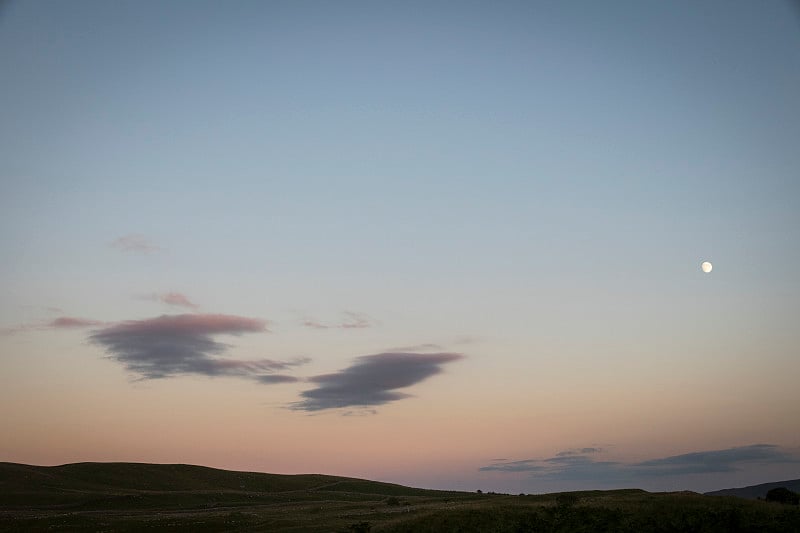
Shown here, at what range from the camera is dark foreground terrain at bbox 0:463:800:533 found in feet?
145

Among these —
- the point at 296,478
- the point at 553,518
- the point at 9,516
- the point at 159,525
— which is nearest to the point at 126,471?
the point at 296,478

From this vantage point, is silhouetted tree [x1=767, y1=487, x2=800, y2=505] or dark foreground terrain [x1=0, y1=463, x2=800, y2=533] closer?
dark foreground terrain [x1=0, y1=463, x2=800, y2=533]

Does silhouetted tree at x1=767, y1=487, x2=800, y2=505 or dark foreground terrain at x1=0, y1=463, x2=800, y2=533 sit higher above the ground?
silhouetted tree at x1=767, y1=487, x2=800, y2=505

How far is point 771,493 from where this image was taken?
55406 millimetres

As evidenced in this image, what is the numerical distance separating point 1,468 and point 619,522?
4702 inches

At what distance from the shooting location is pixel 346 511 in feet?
227

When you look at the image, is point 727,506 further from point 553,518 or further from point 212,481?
point 212,481

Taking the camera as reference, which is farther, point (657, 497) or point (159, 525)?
point (159, 525)

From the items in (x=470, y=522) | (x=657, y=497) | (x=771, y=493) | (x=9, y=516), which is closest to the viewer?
(x=470, y=522)

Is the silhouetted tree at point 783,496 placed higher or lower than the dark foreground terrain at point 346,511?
higher

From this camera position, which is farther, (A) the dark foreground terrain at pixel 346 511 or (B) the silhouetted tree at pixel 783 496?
(B) the silhouetted tree at pixel 783 496

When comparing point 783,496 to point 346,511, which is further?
point 346,511

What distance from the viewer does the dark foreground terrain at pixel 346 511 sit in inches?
1741

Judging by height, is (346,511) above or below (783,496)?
below
